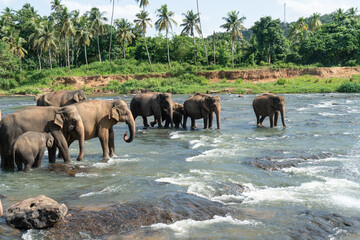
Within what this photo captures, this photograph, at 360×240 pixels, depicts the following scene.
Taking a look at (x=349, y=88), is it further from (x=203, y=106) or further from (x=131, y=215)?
(x=131, y=215)

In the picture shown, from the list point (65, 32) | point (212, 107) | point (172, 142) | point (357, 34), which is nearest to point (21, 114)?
point (172, 142)

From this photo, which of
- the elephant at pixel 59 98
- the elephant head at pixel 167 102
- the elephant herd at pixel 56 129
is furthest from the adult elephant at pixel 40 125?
the elephant head at pixel 167 102

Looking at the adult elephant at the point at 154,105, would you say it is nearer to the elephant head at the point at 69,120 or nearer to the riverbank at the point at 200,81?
the elephant head at the point at 69,120

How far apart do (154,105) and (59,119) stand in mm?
8130

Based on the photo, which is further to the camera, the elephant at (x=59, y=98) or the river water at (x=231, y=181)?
the elephant at (x=59, y=98)

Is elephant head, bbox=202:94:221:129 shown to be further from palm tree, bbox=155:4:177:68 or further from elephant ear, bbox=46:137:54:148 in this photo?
palm tree, bbox=155:4:177:68

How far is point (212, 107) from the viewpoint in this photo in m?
17.2

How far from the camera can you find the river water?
6.46 meters

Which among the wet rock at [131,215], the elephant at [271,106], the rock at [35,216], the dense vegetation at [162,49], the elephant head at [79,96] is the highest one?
the dense vegetation at [162,49]

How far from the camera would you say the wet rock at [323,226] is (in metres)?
6.23

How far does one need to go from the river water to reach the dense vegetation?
3597cm

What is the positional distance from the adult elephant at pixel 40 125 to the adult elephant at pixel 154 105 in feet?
24.2

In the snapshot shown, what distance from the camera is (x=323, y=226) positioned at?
6.52 meters

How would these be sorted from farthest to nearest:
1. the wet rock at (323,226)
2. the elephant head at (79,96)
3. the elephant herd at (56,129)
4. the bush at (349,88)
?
the bush at (349,88)
the elephant head at (79,96)
the elephant herd at (56,129)
the wet rock at (323,226)
